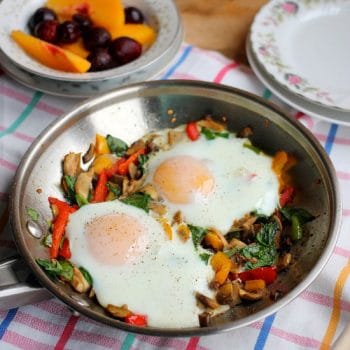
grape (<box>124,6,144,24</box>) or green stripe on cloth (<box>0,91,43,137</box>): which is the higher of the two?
grape (<box>124,6,144,24</box>)

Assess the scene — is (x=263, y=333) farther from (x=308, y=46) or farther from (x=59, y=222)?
(x=308, y=46)

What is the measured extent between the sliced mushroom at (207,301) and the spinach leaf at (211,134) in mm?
448

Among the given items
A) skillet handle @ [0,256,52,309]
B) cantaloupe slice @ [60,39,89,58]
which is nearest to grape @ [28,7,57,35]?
cantaloupe slice @ [60,39,89,58]

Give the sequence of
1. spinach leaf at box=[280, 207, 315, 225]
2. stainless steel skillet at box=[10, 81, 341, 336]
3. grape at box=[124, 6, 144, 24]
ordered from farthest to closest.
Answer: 1. grape at box=[124, 6, 144, 24]
2. spinach leaf at box=[280, 207, 315, 225]
3. stainless steel skillet at box=[10, 81, 341, 336]

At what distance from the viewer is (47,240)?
125cm

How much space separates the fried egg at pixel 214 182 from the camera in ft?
4.31

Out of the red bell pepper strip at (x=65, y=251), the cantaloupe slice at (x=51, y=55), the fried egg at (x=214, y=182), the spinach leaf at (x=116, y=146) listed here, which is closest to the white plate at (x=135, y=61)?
the cantaloupe slice at (x=51, y=55)

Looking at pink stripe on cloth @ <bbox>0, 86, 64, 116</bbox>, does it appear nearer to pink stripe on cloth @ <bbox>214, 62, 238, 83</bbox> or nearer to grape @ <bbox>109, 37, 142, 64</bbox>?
grape @ <bbox>109, 37, 142, 64</bbox>

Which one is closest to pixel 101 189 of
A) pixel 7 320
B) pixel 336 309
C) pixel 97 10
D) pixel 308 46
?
pixel 7 320

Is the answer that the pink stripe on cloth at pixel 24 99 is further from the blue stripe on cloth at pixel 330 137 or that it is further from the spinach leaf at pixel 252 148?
the blue stripe on cloth at pixel 330 137

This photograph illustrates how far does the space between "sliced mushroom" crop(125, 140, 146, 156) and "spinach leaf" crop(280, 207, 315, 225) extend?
1.23 feet

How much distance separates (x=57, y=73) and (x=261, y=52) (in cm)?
60

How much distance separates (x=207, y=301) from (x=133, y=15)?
41.3 inches

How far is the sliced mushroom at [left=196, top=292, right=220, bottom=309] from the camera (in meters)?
1.14
